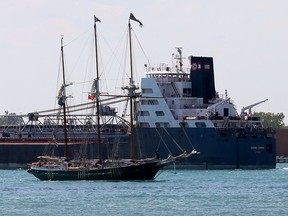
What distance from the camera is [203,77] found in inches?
5236

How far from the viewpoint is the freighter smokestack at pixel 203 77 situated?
133 metres

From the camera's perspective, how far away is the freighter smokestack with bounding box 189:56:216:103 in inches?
5221

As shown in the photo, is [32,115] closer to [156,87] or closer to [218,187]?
[156,87]

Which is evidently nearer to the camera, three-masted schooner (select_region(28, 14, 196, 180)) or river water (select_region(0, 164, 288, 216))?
river water (select_region(0, 164, 288, 216))

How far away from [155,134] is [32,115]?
63.4 ft

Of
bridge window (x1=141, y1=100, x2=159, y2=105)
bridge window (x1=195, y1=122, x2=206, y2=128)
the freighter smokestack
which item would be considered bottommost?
bridge window (x1=195, y1=122, x2=206, y2=128)

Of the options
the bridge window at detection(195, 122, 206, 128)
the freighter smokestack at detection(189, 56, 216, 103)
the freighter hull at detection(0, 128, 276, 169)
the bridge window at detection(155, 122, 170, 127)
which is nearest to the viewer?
the freighter hull at detection(0, 128, 276, 169)

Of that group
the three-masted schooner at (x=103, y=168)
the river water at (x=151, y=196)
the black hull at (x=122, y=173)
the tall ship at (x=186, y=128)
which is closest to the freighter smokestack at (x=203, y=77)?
the tall ship at (x=186, y=128)

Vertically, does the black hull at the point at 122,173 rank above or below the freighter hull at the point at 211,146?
below

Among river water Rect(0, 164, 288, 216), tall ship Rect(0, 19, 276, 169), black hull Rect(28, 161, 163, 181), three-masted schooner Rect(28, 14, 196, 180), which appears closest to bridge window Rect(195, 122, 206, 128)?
tall ship Rect(0, 19, 276, 169)

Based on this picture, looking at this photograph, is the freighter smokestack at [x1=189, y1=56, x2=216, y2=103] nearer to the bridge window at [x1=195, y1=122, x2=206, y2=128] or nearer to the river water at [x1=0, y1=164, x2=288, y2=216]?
the bridge window at [x1=195, y1=122, x2=206, y2=128]

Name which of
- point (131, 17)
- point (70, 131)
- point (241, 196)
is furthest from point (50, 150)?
point (241, 196)

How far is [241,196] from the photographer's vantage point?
83.4m

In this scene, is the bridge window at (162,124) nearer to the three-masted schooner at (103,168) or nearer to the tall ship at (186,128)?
the tall ship at (186,128)
